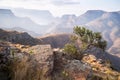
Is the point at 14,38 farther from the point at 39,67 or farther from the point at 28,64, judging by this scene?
the point at 28,64

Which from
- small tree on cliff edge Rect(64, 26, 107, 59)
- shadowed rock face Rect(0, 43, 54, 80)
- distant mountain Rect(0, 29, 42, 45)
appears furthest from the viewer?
distant mountain Rect(0, 29, 42, 45)

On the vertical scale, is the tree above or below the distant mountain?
above

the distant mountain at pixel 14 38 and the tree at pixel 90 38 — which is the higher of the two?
the tree at pixel 90 38

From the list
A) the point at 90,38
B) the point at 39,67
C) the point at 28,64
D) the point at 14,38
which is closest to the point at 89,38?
the point at 90,38

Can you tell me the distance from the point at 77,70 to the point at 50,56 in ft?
5.48

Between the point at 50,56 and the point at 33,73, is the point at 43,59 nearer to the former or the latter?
the point at 50,56

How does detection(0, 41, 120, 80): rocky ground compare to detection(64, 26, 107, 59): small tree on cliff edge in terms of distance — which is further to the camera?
detection(64, 26, 107, 59): small tree on cliff edge

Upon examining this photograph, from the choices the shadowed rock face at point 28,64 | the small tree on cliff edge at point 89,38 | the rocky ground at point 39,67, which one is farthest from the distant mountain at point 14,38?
the shadowed rock face at point 28,64

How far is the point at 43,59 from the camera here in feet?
44.3

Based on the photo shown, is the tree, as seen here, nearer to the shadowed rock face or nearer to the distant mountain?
the shadowed rock face

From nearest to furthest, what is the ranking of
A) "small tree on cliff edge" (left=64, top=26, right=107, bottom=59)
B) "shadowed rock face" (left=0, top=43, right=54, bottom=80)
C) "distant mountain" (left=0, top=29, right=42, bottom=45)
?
"shadowed rock face" (left=0, top=43, right=54, bottom=80), "small tree on cliff edge" (left=64, top=26, right=107, bottom=59), "distant mountain" (left=0, top=29, right=42, bottom=45)

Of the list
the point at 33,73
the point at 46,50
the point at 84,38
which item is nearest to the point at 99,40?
the point at 84,38

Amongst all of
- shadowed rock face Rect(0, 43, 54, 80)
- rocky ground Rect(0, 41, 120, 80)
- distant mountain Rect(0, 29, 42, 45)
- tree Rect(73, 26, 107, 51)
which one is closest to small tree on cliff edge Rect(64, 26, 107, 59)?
tree Rect(73, 26, 107, 51)

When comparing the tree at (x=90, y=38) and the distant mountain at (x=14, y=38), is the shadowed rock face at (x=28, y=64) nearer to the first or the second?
the tree at (x=90, y=38)
